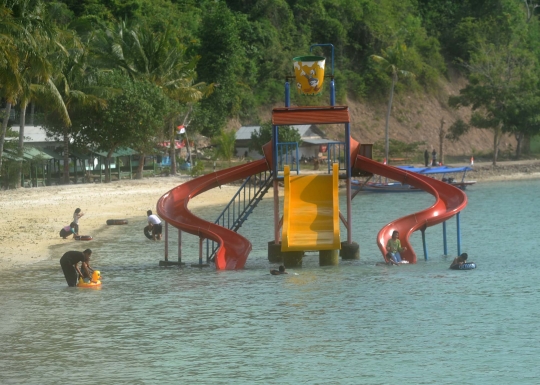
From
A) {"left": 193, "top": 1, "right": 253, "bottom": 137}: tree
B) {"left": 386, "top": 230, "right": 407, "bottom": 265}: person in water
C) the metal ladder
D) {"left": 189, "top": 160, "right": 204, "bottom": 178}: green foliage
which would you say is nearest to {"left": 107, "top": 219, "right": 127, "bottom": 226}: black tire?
the metal ladder

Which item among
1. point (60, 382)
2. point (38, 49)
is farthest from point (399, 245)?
point (38, 49)

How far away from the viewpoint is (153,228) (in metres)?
29.8

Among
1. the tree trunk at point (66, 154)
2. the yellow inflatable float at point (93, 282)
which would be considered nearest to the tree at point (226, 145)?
the tree trunk at point (66, 154)

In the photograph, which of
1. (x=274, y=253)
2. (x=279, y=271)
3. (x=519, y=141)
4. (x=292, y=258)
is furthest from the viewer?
(x=519, y=141)

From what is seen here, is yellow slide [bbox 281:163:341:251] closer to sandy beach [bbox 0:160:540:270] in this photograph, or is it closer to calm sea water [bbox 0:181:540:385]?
calm sea water [bbox 0:181:540:385]

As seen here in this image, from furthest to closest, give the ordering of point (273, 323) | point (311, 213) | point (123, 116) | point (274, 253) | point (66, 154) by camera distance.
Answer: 1. point (66, 154)
2. point (123, 116)
3. point (274, 253)
4. point (311, 213)
5. point (273, 323)

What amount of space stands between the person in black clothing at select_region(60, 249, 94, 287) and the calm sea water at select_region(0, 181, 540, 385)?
32cm

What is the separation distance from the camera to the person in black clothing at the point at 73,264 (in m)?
20.4

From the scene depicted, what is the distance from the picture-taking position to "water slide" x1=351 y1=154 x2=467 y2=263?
76.8ft

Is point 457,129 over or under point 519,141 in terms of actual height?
over

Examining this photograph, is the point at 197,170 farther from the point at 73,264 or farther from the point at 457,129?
the point at 73,264

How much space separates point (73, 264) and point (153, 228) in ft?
30.3

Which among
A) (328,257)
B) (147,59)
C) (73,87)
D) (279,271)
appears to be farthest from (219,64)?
(279,271)

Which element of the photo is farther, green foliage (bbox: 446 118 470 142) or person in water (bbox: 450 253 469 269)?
green foliage (bbox: 446 118 470 142)
